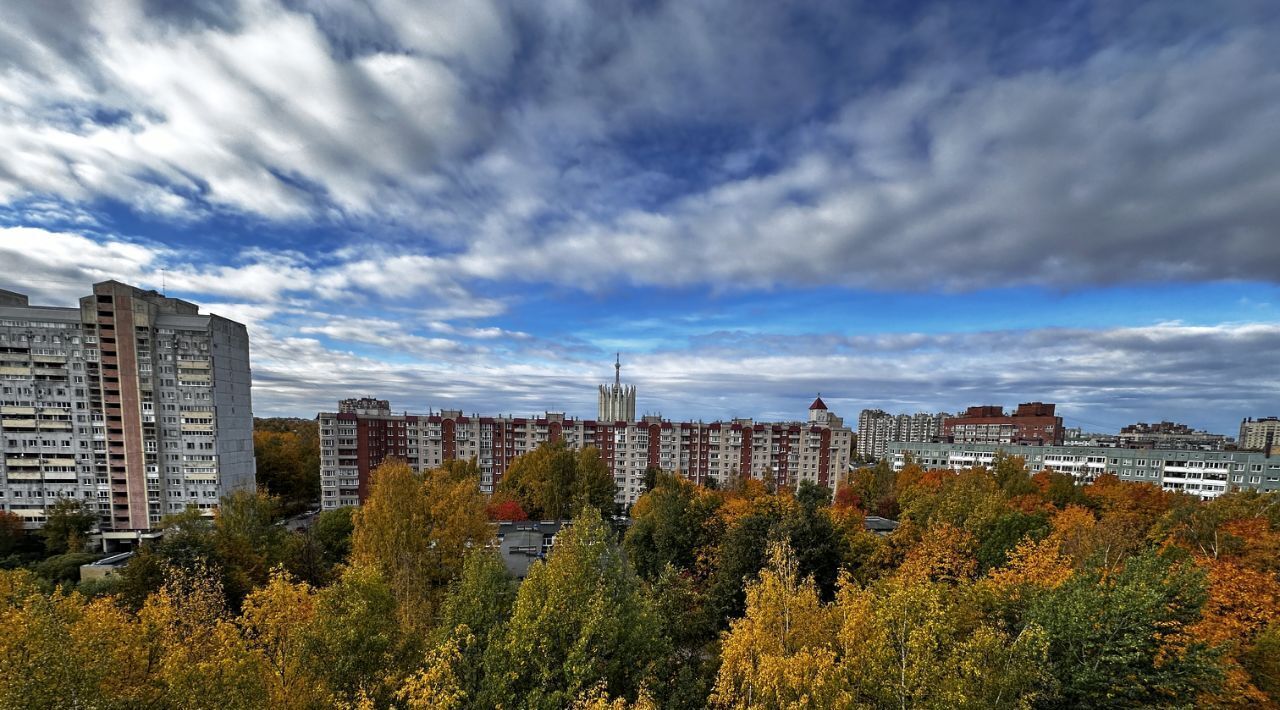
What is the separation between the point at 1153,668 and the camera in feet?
45.5

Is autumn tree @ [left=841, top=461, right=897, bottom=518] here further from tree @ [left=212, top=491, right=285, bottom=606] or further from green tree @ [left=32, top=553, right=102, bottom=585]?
green tree @ [left=32, top=553, right=102, bottom=585]

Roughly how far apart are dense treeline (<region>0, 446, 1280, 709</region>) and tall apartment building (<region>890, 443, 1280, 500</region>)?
5213 centimetres

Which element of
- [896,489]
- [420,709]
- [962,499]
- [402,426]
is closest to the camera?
[420,709]

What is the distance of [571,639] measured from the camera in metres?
17.2

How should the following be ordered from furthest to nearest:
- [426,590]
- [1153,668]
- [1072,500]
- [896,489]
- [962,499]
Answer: [896,489] → [1072,500] → [962,499] → [426,590] → [1153,668]

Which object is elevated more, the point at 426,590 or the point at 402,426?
the point at 402,426

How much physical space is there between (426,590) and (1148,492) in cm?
7701

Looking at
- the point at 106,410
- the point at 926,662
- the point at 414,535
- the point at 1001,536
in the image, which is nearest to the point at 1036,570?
the point at 1001,536

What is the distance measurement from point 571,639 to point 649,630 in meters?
3.53

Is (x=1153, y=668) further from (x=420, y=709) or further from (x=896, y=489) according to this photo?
(x=896, y=489)

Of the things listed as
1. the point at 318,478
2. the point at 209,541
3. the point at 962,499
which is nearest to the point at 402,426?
the point at 318,478

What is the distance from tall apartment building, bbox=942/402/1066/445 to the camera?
324 feet

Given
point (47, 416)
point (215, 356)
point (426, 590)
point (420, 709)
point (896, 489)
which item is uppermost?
point (215, 356)

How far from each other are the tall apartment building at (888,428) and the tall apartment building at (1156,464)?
63.1 meters
